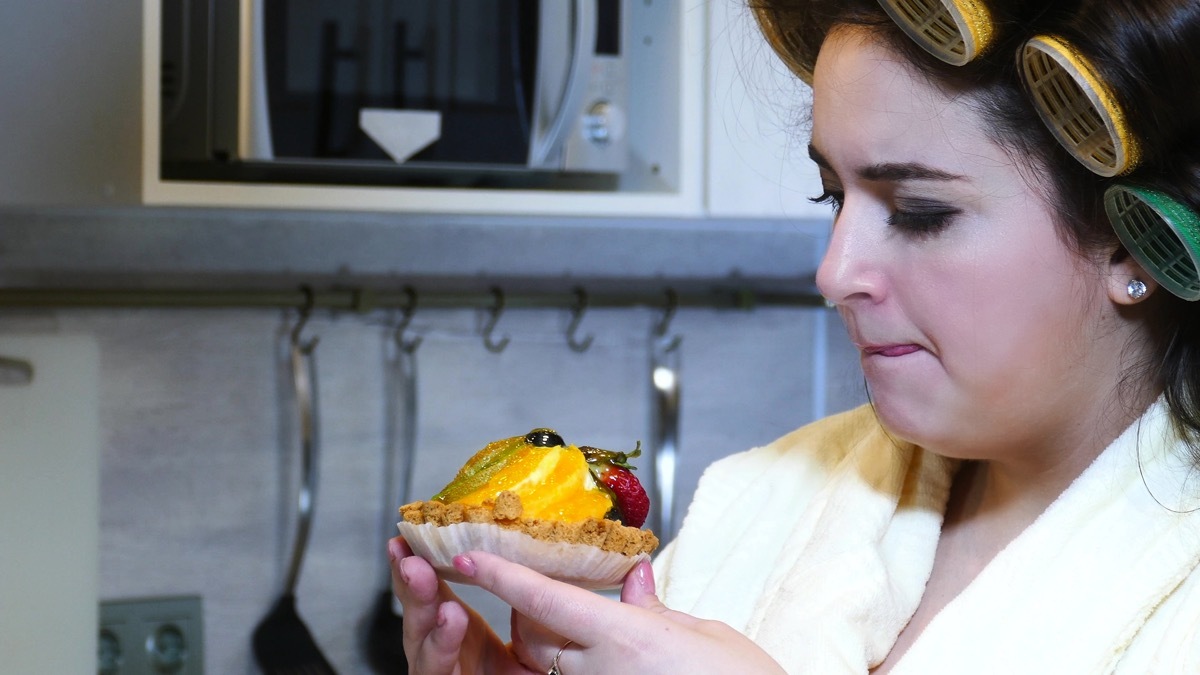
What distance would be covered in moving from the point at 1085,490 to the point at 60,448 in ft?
3.81

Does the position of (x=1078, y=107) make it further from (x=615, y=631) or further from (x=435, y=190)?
(x=435, y=190)

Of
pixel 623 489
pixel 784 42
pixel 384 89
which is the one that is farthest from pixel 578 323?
pixel 623 489

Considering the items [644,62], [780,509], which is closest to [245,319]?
[644,62]

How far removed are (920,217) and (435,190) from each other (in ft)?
2.33

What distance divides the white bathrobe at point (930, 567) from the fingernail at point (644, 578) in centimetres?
16

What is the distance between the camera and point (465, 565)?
2.34 ft

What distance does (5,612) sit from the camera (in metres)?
1.40

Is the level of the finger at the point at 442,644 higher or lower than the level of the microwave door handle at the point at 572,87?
lower

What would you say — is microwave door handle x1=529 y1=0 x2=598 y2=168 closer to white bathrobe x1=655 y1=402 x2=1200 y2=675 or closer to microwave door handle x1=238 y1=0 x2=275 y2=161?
microwave door handle x1=238 y1=0 x2=275 y2=161

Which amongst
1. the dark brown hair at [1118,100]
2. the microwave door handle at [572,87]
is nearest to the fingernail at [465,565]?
the dark brown hair at [1118,100]

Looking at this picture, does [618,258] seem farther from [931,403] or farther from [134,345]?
[931,403]

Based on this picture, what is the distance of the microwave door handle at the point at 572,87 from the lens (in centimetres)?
137

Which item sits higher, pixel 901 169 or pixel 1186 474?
pixel 901 169

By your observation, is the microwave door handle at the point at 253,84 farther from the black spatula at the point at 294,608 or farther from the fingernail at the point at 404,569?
the fingernail at the point at 404,569
